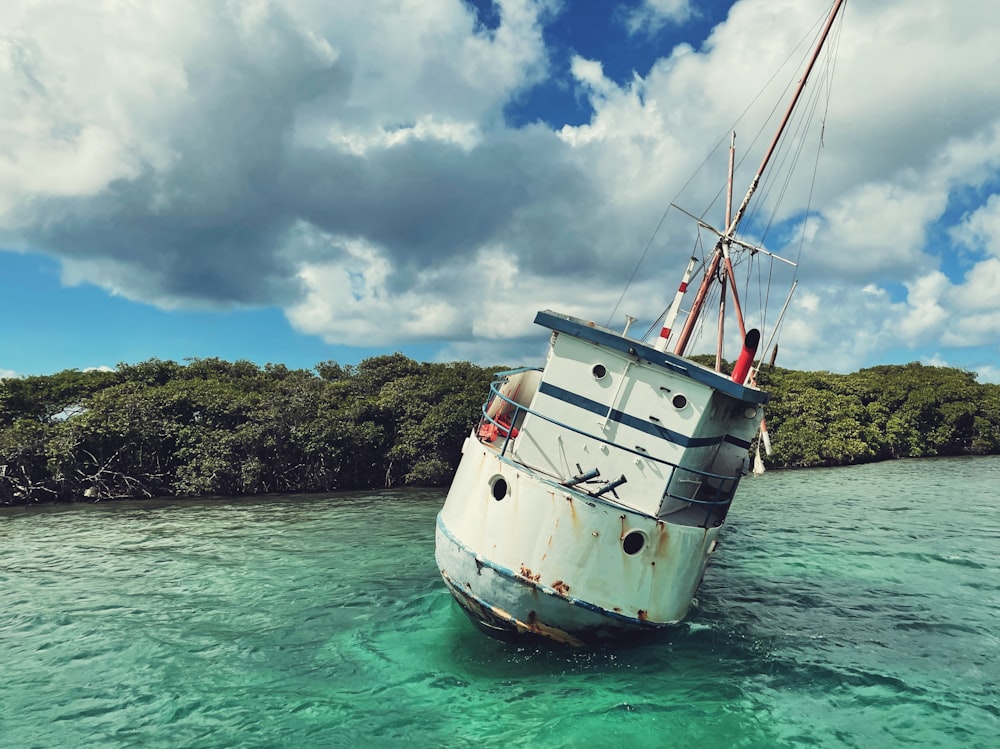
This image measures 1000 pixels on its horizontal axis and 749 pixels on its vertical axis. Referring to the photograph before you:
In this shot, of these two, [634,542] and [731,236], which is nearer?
[634,542]

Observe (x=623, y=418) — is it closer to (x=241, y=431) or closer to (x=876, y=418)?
(x=241, y=431)

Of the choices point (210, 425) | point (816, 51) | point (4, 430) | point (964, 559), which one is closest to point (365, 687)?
point (964, 559)

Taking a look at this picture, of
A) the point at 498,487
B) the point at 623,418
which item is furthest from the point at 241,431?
the point at 623,418

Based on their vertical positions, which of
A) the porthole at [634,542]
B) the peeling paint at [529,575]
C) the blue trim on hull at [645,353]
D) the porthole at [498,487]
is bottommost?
the peeling paint at [529,575]

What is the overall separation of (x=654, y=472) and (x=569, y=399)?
2.07 meters

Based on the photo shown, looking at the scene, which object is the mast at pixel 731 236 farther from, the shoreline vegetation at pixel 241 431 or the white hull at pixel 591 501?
the shoreline vegetation at pixel 241 431

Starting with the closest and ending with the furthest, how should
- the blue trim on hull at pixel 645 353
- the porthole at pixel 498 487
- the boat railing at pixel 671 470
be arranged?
the porthole at pixel 498 487 < the boat railing at pixel 671 470 < the blue trim on hull at pixel 645 353

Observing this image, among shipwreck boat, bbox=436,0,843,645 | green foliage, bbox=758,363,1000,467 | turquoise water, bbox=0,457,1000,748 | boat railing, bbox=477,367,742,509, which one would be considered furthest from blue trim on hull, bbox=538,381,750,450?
green foliage, bbox=758,363,1000,467

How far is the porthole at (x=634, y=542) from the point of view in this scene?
991 centimetres

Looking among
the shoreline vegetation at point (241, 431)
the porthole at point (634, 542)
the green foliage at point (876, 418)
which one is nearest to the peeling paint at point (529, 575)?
the porthole at point (634, 542)

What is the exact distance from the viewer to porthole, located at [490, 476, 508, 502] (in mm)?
10322

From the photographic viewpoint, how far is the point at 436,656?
10.7 metres

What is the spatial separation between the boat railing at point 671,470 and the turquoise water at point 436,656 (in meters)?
2.56

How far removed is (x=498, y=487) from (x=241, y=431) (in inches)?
968
